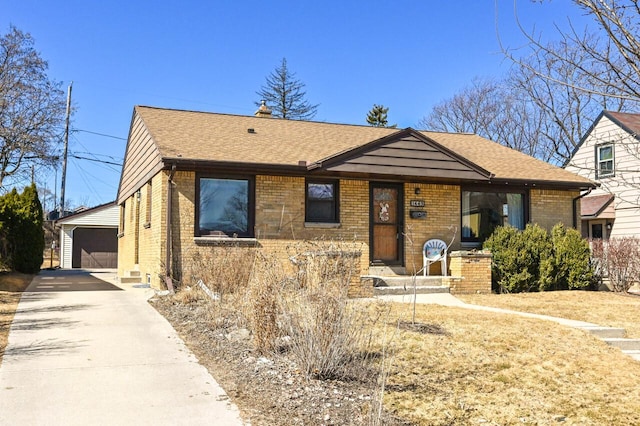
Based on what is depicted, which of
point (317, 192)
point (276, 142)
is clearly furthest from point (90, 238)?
point (317, 192)

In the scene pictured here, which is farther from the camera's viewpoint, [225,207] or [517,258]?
[517,258]

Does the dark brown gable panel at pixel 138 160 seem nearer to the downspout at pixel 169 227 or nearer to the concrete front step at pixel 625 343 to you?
the downspout at pixel 169 227

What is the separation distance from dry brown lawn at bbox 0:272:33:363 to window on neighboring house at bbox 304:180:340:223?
21.5 feet

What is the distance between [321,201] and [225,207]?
2.39 meters

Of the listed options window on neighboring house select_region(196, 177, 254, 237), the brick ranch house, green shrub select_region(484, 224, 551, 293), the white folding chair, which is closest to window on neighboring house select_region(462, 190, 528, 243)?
the brick ranch house

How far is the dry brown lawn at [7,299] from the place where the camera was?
25.3 feet

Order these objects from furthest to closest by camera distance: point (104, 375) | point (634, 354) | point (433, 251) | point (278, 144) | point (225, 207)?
1. point (278, 144)
2. point (433, 251)
3. point (225, 207)
4. point (634, 354)
5. point (104, 375)

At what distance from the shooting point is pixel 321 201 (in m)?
13.9

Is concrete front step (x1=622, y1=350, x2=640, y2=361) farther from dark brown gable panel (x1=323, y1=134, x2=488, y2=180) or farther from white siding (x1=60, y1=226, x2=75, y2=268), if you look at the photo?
white siding (x1=60, y1=226, x2=75, y2=268)

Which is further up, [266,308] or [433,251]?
[433,251]

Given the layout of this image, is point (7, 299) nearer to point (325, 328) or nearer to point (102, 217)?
point (325, 328)

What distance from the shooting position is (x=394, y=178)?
14.2 m

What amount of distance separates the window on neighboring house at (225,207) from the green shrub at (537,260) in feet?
19.5

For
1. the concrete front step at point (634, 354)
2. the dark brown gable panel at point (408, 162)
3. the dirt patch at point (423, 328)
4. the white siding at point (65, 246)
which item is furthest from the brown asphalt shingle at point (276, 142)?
the white siding at point (65, 246)
